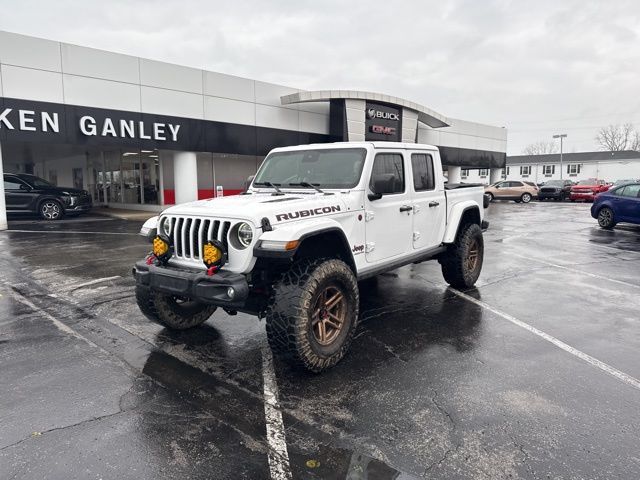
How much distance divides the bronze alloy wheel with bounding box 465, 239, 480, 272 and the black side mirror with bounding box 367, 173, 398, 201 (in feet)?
8.81

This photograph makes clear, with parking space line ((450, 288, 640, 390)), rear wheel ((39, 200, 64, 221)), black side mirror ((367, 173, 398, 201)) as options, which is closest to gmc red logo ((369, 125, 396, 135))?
rear wheel ((39, 200, 64, 221))

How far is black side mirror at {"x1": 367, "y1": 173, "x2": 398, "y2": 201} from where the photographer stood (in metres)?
4.59

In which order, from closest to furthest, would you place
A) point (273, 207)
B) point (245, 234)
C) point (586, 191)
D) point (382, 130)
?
1. point (245, 234)
2. point (273, 207)
3. point (382, 130)
4. point (586, 191)

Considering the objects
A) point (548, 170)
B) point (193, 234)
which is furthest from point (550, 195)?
point (193, 234)

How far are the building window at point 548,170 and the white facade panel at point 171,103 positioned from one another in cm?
5719

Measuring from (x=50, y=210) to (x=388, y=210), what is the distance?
16.6 m

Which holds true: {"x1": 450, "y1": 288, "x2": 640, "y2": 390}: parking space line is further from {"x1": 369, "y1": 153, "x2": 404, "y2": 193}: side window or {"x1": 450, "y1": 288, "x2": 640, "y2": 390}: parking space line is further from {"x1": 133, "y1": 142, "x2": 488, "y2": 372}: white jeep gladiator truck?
{"x1": 369, "y1": 153, "x2": 404, "y2": 193}: side window

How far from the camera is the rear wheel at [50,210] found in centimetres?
1706

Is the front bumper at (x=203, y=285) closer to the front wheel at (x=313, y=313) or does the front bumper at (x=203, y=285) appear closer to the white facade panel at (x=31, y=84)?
the front wheel at (x=313, y=313)

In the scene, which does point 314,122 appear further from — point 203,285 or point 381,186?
point 203,285

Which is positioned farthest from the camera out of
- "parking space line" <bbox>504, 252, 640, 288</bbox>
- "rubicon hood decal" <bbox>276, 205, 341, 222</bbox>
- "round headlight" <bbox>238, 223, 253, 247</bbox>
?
"parking space line" <bbox>504, 252, 640, 288</bbox>

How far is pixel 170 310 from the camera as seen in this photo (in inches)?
186

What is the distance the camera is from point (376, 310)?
5844mm

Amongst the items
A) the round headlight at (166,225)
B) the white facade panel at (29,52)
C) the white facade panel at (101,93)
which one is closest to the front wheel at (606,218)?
the round headlight at (166,225)
